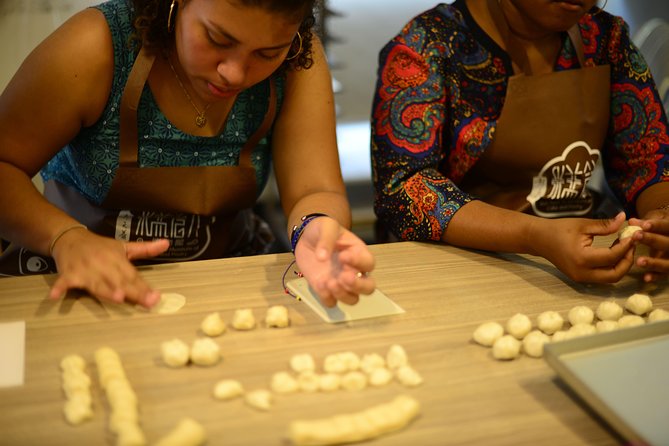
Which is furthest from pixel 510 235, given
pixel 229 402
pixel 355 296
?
pixel 229 402

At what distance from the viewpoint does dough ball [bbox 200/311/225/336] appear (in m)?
1.07

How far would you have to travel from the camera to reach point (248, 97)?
4.99 feet

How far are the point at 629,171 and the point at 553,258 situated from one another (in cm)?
56

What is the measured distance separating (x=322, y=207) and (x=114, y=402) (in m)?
0.62

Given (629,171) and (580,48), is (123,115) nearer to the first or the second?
(580,48)

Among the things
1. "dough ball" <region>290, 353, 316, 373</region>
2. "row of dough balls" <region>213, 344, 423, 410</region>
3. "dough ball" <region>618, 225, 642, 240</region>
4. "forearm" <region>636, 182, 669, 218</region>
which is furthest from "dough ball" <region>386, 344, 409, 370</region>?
"forearm" <region>636, 182, 669, 218</region>

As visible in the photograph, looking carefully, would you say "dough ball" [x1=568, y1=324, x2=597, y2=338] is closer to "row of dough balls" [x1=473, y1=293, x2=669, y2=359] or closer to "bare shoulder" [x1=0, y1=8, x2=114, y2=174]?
"row of dough balls" [x1=473, y1=293, x2=669, y2=359]

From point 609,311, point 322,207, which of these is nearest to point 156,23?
point 322,207

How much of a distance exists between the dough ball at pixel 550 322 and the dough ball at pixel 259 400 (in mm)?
442

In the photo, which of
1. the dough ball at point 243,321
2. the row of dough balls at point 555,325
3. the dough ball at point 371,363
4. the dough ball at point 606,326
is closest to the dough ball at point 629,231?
the row of dough balls at point 555,325

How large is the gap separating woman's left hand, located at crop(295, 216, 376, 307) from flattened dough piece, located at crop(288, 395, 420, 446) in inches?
8.3

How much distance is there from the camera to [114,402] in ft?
2.93

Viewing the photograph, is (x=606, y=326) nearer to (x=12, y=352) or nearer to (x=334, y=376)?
(x=334, y=376)

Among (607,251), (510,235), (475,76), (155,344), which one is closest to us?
(155,344)
